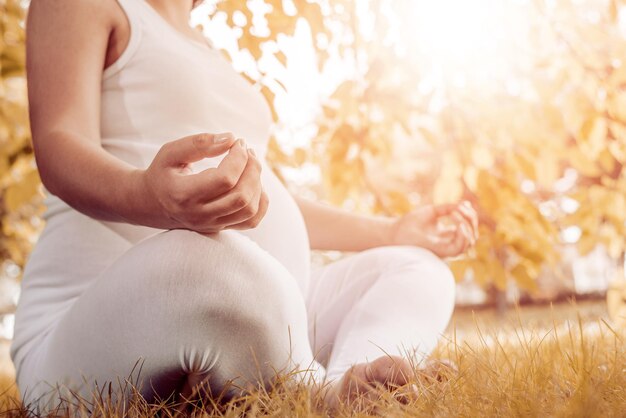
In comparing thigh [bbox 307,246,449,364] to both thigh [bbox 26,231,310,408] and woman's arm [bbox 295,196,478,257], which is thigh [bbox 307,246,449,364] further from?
thigh [bbox 26,231,310,408]

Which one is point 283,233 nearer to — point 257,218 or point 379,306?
point 379,306

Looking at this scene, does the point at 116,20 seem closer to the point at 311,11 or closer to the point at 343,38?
the point at 311,11

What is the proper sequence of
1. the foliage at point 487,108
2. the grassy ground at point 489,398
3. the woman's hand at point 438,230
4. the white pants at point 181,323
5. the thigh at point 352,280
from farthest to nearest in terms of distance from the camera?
the foliage at point 487,108 → the woman's hand at point 438,230 → the thigh at point 352,280 → the white pants at point 181,323 → the grassy ground at point 489,398


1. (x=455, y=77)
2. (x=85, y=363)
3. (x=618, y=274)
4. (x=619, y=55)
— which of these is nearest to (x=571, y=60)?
(x=619, y=55)

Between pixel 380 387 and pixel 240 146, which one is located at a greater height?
pixel 240 146

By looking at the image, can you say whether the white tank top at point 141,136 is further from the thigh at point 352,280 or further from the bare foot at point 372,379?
the bare foot at point 372,379

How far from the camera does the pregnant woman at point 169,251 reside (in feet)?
2.90

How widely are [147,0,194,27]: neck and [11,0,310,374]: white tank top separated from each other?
95 mm

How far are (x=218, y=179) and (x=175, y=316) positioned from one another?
22 cm

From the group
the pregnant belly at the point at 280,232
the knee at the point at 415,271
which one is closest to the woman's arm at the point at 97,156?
the pregnant belly at the point at 280,232

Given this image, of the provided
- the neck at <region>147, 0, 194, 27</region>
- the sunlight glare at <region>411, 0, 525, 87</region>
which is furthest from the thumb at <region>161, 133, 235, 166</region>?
the sunlight glare at <region>411, 0, 525, 87</region>

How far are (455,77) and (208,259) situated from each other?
2.10 metres

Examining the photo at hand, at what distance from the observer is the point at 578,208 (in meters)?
3.04

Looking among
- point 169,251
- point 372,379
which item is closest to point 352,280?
point 372,379
